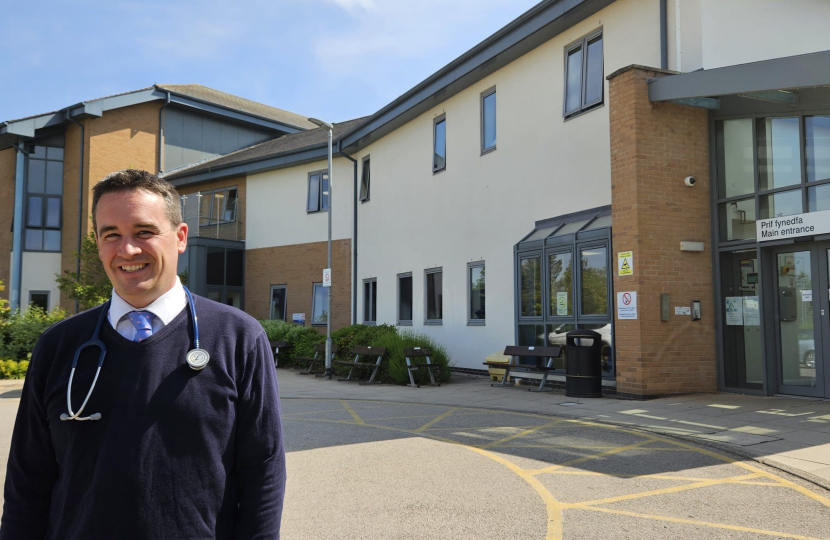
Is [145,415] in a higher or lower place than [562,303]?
lower

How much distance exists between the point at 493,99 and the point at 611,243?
6.31m

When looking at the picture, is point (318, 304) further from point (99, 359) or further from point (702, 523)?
point (99, 359)

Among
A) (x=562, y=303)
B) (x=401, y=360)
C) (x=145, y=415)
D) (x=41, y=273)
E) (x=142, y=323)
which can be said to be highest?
(x=41, y=273)

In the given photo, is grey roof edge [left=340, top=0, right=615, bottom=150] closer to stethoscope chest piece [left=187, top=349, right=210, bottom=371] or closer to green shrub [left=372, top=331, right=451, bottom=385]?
green shrub [left=372, top=331, right=451, bottom=385]

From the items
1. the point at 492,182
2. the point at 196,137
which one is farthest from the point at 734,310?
the point at 196,137

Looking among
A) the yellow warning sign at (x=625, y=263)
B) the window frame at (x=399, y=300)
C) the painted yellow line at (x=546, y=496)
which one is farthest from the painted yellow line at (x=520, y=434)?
the window frame at (x=399, y=300)

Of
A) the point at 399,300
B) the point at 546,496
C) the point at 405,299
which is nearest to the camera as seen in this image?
the point at 546,496

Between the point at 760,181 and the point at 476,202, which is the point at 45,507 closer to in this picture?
the point at 760,181

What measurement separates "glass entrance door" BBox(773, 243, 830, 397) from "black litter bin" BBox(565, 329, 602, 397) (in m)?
2.77

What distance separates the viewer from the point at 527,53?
653 inches

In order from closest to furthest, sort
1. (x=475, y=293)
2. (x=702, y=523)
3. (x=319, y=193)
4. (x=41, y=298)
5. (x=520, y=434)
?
(x=702, y=523) → (x=520, y=434) → (x=475, y=293) → (x=319, y=193) → (x=41, y=298)

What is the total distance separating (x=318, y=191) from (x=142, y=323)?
23790mm

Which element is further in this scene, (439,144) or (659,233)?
(439,144)

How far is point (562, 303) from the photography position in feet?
47.0
